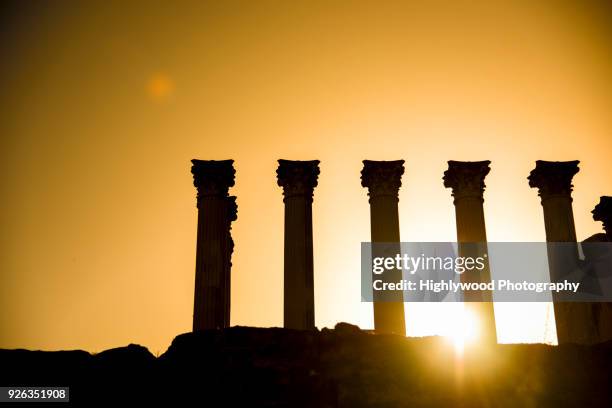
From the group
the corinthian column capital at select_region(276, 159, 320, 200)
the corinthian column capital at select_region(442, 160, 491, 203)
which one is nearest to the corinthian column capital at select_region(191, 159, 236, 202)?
the corinthian column capital at select_region(276, 159, 320, 200)

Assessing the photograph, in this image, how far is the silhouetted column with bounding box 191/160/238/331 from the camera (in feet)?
81.0

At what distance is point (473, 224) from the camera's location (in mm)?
26656

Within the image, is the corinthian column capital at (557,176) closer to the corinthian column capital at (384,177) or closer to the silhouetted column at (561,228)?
the silhouetted column at (561,228)

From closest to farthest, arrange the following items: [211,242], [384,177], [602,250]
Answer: [211,242], [384,177], [602,250]

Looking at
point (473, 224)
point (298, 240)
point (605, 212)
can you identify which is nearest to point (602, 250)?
point (605, 212)

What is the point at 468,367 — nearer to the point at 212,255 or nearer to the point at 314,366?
the point at 314,366

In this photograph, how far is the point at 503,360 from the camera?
562 inches

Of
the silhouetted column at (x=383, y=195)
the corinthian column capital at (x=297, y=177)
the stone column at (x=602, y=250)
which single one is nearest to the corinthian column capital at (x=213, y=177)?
the corinthian column capital at (x=297, y=177)

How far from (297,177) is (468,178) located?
6.96 metres

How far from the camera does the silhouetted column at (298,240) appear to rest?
984 inches

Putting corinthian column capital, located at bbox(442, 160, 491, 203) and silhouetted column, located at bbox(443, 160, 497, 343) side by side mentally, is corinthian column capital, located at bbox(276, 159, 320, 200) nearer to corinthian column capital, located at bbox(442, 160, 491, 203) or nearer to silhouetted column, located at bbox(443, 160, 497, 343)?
silhouetted column, located at bbox(443, 160, 497, 343)

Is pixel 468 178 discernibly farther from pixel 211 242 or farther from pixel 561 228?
pixel 211 242

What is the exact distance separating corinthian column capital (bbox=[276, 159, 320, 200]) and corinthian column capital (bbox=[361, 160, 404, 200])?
7.56 ft

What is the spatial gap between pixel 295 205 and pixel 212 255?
3.88 meters
